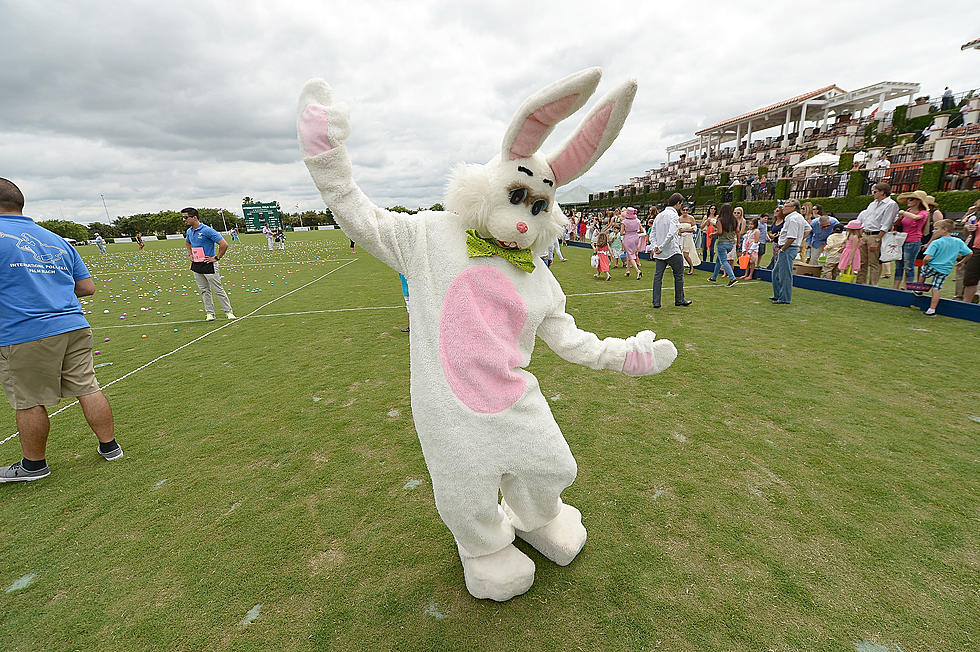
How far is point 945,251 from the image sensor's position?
214 inches

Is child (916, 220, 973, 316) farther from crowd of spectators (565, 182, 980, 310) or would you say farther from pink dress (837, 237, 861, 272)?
pink dress (837, 237, 861, 272)

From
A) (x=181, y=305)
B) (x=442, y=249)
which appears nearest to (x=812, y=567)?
(x=442, y=249)

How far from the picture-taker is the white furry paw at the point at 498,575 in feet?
5.93

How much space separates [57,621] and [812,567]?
139 inches

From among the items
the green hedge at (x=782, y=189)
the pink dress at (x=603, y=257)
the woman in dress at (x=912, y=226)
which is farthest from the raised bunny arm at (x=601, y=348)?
the green hedge at (x=782, y=189)

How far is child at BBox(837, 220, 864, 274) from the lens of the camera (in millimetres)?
7168

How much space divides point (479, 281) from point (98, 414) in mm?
3240

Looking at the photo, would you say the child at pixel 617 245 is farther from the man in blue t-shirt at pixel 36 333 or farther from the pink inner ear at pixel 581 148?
the man in blue t-shirt at pixel 36 333

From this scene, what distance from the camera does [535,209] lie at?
1.66 metres

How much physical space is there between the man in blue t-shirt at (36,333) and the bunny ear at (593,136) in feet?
10.8

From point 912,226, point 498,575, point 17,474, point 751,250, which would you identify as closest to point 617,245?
point 751,250

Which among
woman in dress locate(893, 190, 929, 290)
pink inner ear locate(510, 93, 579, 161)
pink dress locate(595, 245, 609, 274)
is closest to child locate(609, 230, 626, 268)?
pink dress locate(595, 245, 609, 274)

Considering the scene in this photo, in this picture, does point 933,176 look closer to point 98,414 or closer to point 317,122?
point 317,122

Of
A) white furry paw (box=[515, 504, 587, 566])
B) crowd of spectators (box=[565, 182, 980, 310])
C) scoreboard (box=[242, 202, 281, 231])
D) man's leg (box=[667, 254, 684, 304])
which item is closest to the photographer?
white furry paw (box=[515, 504, 587, 566])
